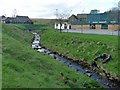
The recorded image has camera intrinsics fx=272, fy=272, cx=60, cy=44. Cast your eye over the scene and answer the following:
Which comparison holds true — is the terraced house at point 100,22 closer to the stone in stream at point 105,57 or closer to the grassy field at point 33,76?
the stone in stream at point 105,57

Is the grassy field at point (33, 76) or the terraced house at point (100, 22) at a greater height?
the terraced house at point (100, 22)

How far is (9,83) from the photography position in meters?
23.0

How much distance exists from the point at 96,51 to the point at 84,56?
2.40 meters

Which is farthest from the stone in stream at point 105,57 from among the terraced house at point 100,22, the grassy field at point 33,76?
the terraced house at point 100,22

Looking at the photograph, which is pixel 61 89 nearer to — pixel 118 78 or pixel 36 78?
pixel 36 78

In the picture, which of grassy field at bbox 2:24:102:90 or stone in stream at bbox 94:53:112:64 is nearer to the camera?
grassy field at bbox 2:24:102:90

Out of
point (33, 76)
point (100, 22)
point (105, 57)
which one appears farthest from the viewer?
point (100, 22)

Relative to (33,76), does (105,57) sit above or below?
below

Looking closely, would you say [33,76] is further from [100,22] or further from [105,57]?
[100,22]

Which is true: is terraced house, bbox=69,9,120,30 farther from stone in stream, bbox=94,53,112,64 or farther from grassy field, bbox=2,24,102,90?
grassy field, bbox=2,24,102,90

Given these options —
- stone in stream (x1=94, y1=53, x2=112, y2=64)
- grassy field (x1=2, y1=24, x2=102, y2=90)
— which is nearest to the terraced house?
stone in stream (x1=94, y1=53, x2=112, y2=64)

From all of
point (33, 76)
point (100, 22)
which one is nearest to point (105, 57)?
point (33, 76)

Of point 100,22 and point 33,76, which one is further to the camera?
point 100,22

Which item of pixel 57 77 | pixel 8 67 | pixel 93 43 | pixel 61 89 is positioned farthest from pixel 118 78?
pixel 93 43
